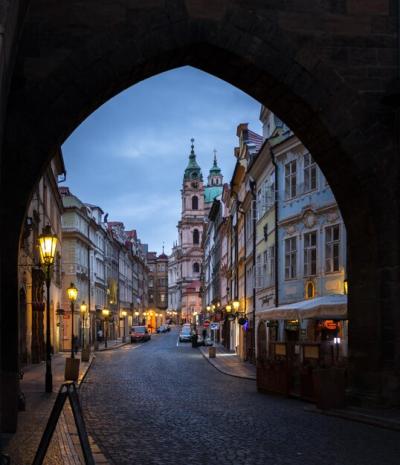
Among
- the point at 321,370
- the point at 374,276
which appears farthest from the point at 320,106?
the point at 321,370

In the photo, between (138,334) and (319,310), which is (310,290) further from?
(138,334)

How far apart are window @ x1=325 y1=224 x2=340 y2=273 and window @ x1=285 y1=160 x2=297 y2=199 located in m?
3.93

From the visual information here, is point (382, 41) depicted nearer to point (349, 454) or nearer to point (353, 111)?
point (353, 111)

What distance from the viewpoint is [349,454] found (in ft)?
36.4

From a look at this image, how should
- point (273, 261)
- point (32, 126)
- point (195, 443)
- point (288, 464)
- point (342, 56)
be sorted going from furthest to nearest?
point (273, 261) → point (342, 56) → point (32, 126) → point (195, 443) → point (288, 464)

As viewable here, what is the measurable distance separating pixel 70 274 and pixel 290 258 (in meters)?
30.4

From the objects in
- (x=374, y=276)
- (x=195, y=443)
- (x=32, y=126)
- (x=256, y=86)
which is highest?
(x=256, y=86)

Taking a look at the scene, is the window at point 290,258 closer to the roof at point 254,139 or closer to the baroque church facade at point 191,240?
the roof at point 254,139

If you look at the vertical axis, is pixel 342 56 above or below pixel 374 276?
above

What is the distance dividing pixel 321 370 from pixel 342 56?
607 centimetres

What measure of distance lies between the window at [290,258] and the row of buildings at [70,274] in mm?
9553

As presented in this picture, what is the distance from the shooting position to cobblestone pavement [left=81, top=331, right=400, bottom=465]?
1097 centimetres

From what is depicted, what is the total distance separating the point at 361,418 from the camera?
14.7 meters

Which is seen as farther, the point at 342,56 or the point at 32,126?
the point at 342,56
